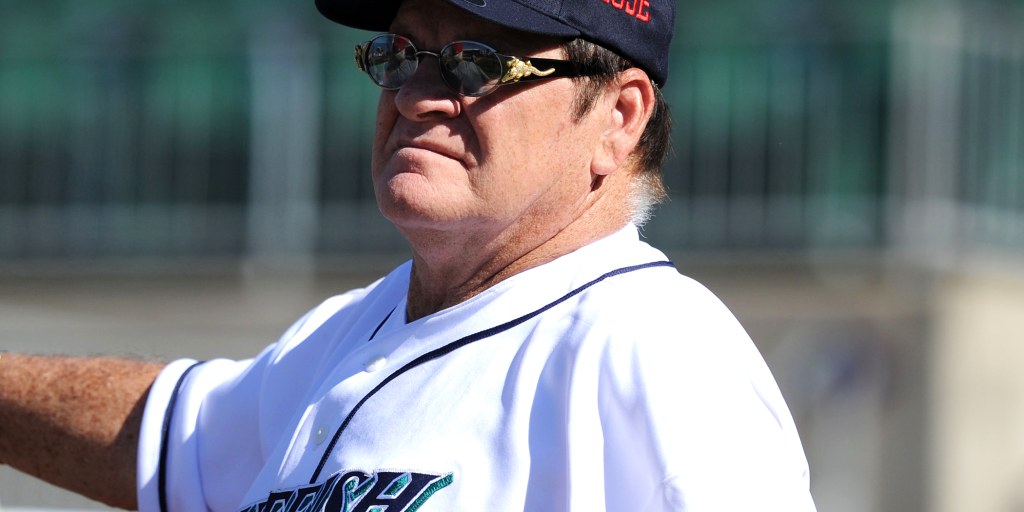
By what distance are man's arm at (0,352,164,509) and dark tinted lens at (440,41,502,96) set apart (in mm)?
931

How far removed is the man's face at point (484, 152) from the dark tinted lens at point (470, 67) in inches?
0.9

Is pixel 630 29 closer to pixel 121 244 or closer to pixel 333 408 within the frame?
pixel 333 408

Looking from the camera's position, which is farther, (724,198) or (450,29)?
(724,198)

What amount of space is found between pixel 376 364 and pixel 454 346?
0.15 meters

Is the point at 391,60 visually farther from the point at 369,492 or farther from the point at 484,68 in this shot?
the point at 369,492

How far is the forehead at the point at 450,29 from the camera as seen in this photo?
226 cm

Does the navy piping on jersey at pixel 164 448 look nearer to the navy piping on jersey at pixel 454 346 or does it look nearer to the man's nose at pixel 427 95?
the navy piping on jersey at pixel 454 346

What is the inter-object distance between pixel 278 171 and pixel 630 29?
23.1 ft

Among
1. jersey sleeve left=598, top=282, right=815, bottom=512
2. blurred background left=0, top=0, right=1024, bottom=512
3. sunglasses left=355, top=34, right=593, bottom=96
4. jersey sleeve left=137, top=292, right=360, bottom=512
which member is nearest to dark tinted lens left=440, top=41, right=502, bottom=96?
sunglasses left=355, top=34, right=593, bottom=96

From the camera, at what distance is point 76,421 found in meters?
2.74

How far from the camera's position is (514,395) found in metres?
2.04

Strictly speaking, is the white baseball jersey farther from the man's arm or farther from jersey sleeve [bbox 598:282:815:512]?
the man's arm

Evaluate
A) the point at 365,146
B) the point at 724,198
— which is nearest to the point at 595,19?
the point at 724,198

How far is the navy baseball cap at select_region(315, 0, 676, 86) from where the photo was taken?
219 cm
